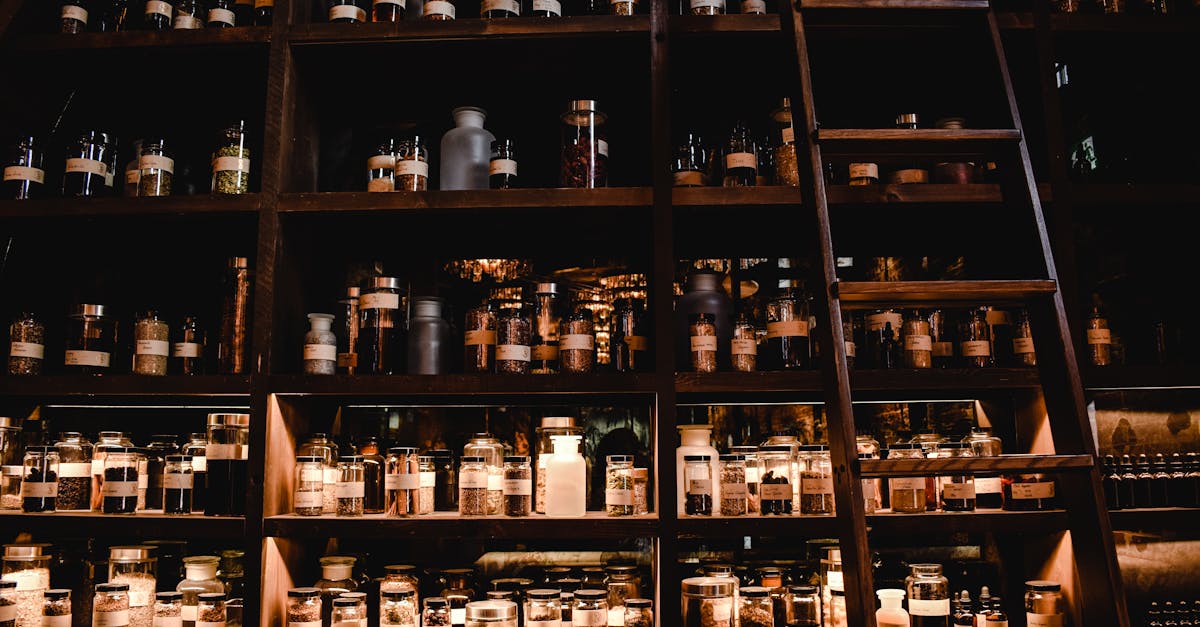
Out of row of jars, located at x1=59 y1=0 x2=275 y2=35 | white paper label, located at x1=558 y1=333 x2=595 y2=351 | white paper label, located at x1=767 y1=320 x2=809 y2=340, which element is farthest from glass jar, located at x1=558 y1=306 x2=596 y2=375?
row of jars, located at x1=59 y1=0 x2=275 y2=35

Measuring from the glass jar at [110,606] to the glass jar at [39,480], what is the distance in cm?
27

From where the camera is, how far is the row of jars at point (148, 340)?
2068mm

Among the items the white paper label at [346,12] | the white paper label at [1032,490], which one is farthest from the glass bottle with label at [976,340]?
the white paper label at [346,12]

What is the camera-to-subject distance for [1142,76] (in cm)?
238

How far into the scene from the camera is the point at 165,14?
2.19 metres

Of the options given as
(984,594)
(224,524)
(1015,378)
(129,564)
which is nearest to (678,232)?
(1015,378)

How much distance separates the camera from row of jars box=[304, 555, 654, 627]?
6.04ft

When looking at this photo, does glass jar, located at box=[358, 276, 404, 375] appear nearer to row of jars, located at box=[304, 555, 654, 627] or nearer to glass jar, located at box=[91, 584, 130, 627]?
row of jars, located at box=[304, 555, 654, 627]

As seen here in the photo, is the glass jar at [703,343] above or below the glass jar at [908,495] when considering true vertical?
above

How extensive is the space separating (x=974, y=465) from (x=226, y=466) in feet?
5.36

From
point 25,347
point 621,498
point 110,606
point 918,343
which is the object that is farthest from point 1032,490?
point 25,347

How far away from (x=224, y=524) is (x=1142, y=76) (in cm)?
275

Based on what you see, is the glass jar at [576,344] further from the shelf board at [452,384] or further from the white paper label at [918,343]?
the white paper label at [918,343]

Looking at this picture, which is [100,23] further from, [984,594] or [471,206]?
[984,594]
